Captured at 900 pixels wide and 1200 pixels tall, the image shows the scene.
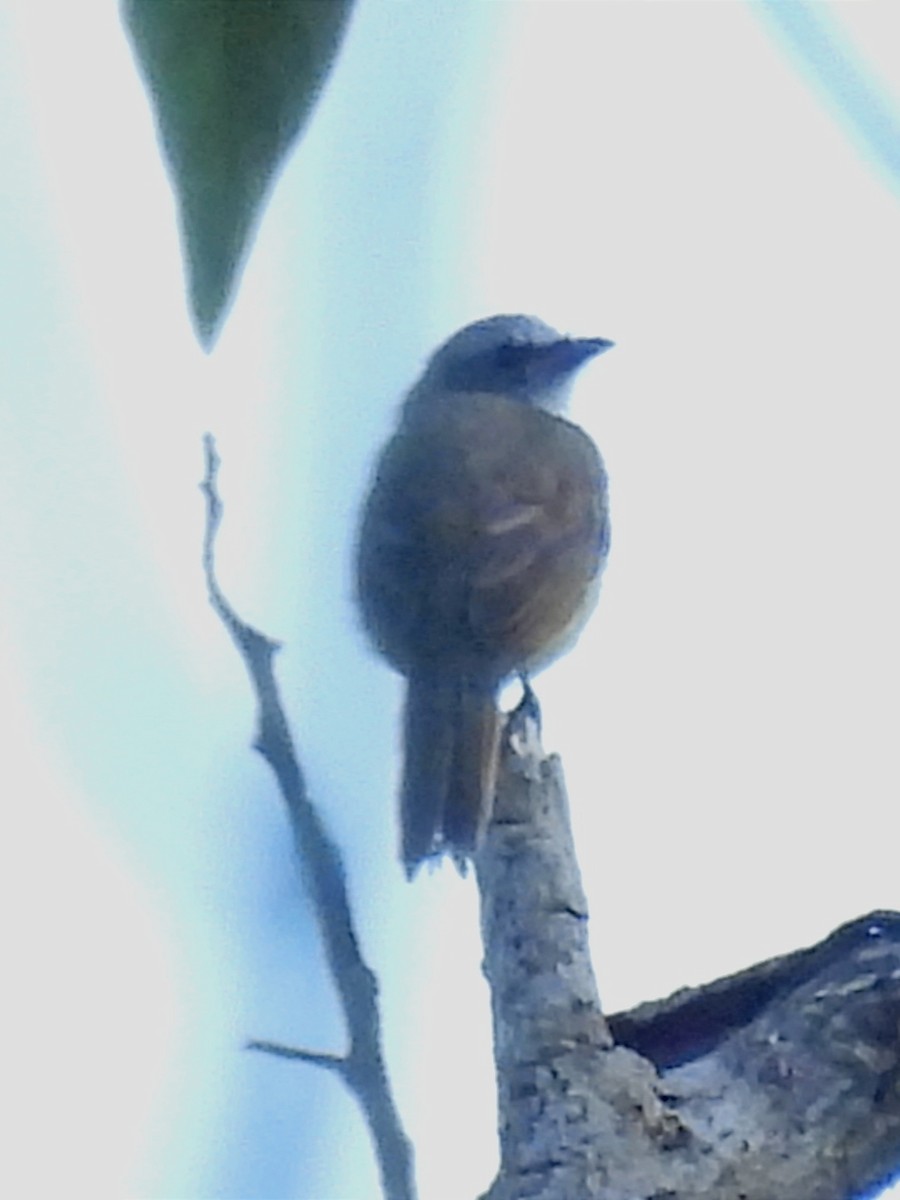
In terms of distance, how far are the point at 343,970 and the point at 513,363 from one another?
3.71m

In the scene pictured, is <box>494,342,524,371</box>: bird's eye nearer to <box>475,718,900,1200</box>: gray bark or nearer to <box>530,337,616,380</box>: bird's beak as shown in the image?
<box>530,337,616,380</box>: bird's beak

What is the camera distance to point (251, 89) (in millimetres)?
425

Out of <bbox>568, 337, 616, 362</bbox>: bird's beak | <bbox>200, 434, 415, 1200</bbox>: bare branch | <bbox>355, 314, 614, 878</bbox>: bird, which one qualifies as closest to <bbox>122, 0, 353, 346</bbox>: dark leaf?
<bbox>200, 434, 415, 1200</bbox>: bare branch

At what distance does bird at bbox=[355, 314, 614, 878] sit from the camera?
9.82 feet

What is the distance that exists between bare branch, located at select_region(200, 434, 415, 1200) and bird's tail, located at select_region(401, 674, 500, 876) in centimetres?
126

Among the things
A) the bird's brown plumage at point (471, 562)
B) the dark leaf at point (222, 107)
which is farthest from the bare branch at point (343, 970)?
the bird's brown plumage at point (471, 562)

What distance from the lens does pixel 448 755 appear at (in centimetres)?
275

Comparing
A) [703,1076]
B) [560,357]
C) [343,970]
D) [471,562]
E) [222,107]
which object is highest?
[560,357]

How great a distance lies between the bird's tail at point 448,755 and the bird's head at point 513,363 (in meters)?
1.25

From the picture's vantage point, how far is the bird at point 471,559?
299 centimetres

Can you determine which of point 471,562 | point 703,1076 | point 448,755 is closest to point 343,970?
point 703,1076

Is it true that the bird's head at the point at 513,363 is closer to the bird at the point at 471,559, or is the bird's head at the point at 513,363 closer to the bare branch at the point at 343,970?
the bird at the point at 471,559

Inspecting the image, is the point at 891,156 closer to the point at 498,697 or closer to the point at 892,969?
the point at 892,969

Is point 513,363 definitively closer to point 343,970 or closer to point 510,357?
point 510,357
